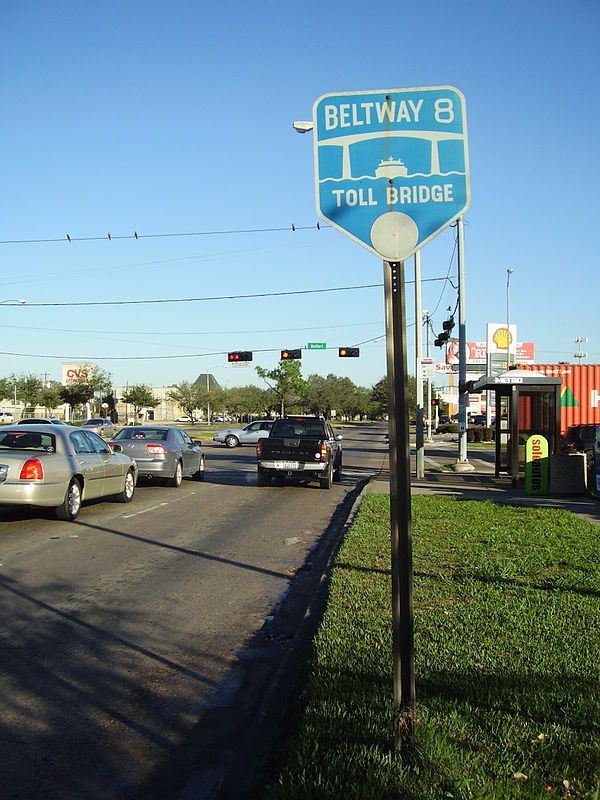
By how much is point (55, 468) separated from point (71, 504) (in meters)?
0.78

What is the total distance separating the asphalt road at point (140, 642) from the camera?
13.3 ft

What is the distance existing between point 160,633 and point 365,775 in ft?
10.7

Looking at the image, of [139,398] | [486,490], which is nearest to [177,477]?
[486,490]

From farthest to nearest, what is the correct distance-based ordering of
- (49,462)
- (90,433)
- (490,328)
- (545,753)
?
(490,328)
(90,433)
(49,462)
(545,753)

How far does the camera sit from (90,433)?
14156 millimetres

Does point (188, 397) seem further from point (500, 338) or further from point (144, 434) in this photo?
point (144, 434)

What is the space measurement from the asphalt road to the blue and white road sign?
2.82m

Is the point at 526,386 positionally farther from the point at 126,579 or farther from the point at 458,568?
the point at 126,579

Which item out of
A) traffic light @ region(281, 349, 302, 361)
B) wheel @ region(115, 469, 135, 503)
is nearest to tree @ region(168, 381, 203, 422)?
traffic light @ region(281, 349, 302, 361)

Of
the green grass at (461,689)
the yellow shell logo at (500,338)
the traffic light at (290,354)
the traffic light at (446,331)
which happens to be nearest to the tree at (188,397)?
the yellow shell logo at (500,338)

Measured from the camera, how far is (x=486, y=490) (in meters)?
18.1

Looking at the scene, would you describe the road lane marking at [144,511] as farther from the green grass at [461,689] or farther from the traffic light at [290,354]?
the traffic light at [290,354]

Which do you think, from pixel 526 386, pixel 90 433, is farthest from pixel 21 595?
pixel 526 386

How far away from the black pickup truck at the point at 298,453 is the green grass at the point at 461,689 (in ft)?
33.8
